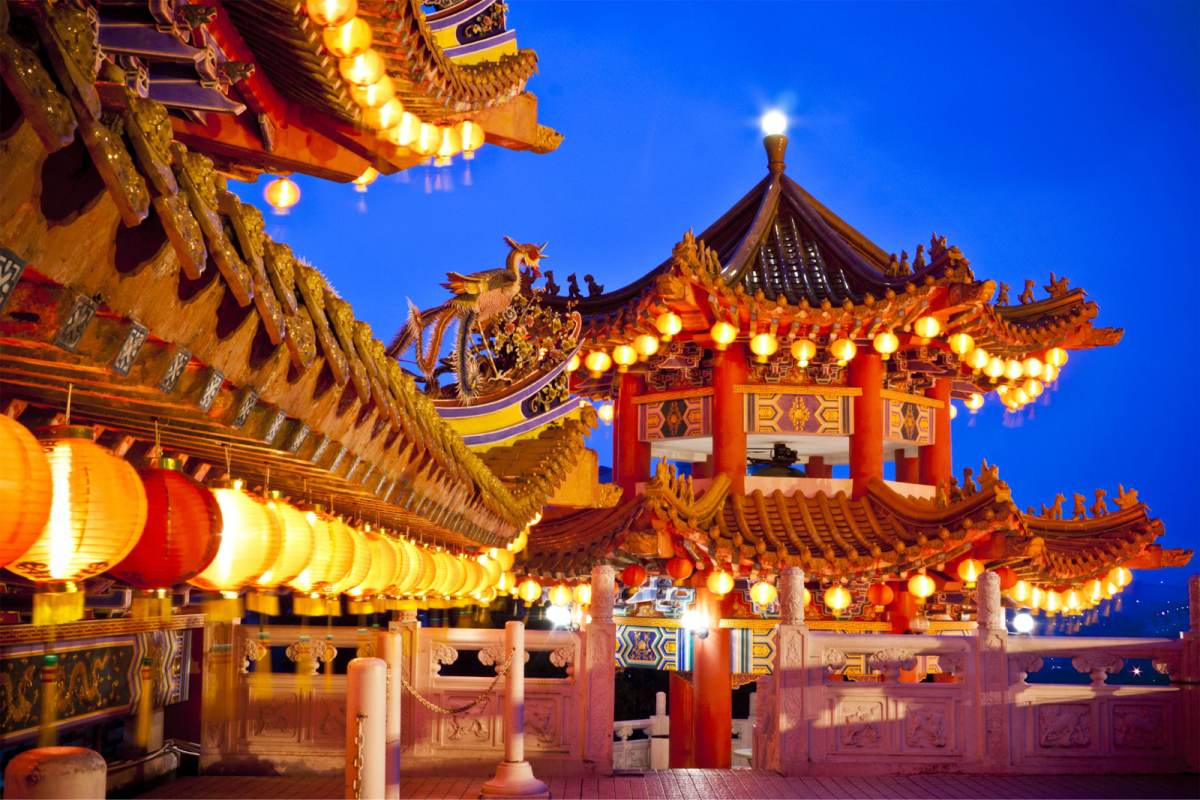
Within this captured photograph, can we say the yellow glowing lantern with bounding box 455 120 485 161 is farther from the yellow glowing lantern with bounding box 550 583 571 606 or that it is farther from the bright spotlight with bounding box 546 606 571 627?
the bright spotlight with bounding box 546 606 571 627

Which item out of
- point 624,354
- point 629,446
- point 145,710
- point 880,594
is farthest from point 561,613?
point 145,710

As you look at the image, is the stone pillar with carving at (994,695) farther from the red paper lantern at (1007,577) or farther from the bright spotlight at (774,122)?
the bright spotlight at (774,122)

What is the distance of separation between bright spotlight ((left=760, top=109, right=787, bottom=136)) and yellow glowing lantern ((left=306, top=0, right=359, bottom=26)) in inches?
433

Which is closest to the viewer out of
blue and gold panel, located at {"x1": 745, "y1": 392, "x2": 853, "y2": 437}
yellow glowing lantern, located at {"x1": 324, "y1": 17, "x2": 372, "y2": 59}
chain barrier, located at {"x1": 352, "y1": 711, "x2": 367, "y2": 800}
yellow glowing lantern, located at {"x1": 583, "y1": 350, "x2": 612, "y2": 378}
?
chain barrier, located at {"x1": 352, "y1": 711, "x2": 367, "y2": 800}

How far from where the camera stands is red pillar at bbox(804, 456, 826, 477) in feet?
53.0

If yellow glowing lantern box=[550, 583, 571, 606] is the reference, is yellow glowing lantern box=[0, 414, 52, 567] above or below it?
above

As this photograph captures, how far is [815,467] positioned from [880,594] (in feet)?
12.2

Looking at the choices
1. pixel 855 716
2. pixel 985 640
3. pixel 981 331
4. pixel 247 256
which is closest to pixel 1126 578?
pixel 981 331

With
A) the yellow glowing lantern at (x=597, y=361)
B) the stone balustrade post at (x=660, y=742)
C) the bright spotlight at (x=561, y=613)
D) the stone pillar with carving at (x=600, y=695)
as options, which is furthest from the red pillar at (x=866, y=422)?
the stone balustrade post at (x=660, y=742)

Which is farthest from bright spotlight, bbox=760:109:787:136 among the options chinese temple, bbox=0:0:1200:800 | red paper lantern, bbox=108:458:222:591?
red paper lantern, bbox=108:458:222:591

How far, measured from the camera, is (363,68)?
19.5 feet

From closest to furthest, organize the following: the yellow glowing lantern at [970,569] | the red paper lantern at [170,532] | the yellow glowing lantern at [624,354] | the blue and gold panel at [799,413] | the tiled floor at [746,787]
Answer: the red paper lantern at [170,532], the tiled floor at [746,787], the yellow glowing lantern at [970,569], the blue and gold panel at [799,413], the yellow glowing lantern at [624,354]

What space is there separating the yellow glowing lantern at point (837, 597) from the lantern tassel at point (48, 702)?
8.06m

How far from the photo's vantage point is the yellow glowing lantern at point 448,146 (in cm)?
784
